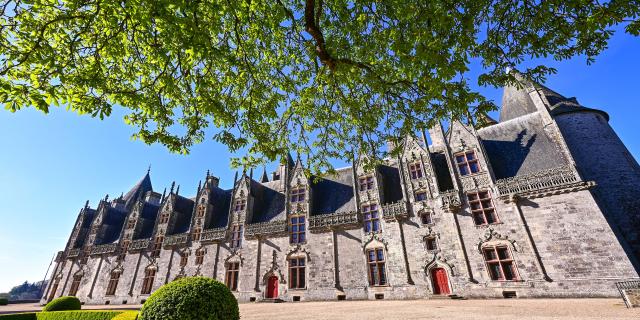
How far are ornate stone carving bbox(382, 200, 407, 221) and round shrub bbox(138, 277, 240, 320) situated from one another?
13.3m

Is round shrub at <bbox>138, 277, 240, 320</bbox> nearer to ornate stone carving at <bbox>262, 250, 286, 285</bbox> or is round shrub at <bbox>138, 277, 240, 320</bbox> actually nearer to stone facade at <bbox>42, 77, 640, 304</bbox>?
stone facade at <bbox>42, 77, 640, 304</bbox>

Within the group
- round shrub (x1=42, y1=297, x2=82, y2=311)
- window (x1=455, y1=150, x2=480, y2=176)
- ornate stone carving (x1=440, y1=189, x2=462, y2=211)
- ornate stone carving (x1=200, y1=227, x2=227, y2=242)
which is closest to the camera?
round shrub (x1=42, y1=297, x2=82, y2=311)

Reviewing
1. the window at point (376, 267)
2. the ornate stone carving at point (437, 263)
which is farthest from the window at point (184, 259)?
the ornate stone carving at point (437, 263)

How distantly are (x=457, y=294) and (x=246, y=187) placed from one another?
749 inches

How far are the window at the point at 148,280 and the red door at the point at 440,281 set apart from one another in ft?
80.2

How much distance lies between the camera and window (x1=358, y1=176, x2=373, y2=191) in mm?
20922

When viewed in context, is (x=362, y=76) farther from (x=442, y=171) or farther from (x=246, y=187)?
(x=246, y=187)

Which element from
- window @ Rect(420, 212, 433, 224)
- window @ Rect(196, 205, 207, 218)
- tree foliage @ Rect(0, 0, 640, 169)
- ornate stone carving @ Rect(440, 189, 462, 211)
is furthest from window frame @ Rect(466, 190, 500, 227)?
window @ Rect(196, 205, 207, 218)

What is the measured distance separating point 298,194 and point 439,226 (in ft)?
37.8

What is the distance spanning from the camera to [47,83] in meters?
4.38

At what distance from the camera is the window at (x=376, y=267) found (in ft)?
57.6

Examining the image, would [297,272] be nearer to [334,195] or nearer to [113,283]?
[334,195]

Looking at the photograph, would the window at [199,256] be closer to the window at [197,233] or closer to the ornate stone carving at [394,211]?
the window at [197,233]

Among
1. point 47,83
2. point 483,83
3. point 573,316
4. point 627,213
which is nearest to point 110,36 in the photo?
point 47,83
